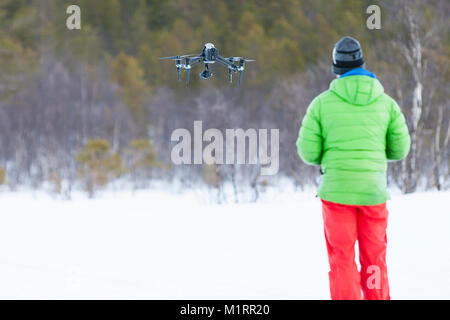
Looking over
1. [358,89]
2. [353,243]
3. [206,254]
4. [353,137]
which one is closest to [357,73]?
[358,89]

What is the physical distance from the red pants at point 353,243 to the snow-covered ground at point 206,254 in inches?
43.5

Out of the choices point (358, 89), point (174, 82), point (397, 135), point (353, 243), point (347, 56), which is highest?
point (174, 82)

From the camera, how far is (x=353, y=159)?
2547mm

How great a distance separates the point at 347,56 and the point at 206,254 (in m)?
3.11

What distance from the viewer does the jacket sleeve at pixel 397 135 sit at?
260 cm

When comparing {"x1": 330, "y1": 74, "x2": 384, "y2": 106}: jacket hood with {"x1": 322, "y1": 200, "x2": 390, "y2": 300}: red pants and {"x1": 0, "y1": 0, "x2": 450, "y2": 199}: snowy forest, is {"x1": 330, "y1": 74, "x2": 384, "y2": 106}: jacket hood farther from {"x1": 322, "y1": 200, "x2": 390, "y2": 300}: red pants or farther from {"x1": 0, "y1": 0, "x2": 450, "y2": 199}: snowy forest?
{"x1": 0, "y1": 0, "x2": 450, "y2": 199}: snowy forest

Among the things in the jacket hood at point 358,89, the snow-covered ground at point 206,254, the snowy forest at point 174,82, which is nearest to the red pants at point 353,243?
the jacket hood at point 358,89

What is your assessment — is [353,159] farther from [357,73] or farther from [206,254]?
[206,254]

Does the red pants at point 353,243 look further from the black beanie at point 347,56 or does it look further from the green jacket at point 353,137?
the black beanie at point 347,56

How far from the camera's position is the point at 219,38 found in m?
24.5

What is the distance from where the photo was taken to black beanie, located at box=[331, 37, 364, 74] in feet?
8.84

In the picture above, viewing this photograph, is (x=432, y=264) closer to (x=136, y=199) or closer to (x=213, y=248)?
(x=213, y=248)

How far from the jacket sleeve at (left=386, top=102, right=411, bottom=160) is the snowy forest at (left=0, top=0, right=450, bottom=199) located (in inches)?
403

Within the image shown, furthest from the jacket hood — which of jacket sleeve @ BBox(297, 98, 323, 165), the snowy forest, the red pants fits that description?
the snowy forest
